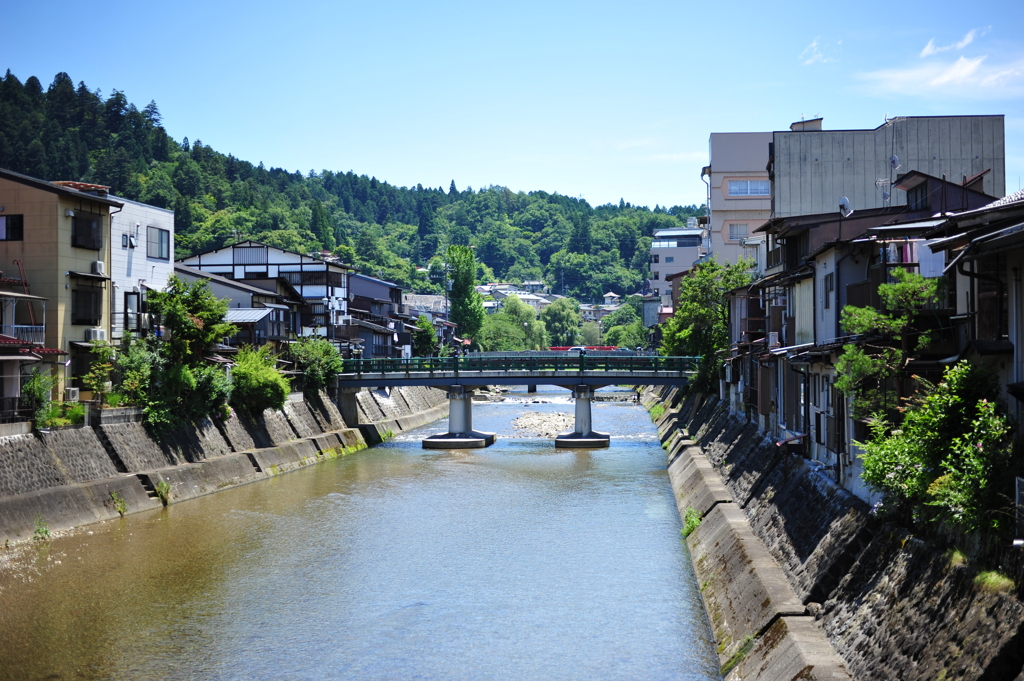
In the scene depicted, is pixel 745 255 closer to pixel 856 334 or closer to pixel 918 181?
pixel 918 181

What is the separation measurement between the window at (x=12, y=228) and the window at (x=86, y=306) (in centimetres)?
271

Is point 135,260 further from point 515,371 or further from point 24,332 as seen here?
point 515,371

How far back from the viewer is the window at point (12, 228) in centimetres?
3353

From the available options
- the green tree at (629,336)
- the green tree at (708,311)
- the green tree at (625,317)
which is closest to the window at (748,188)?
the green tree at (708,311)

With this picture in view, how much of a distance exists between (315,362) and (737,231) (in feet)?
114

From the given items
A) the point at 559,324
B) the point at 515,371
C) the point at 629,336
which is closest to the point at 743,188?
the point at 515,371

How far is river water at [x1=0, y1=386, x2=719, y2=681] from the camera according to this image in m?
17.3

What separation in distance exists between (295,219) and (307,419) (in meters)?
113

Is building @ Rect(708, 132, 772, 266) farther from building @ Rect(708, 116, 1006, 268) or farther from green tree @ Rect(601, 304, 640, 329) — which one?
green tree @ Rect(601, 304, 640, 329)

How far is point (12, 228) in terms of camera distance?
33594 mm

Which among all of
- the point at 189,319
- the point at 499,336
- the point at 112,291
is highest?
the point at 112,291

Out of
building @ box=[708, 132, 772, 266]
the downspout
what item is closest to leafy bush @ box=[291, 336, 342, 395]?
the downspout

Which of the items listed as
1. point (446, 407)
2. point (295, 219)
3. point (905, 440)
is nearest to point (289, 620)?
point (905, 440)

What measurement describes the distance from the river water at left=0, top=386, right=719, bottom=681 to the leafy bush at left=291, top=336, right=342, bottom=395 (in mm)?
15081
